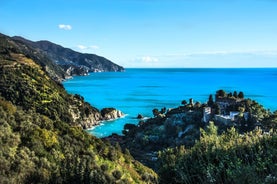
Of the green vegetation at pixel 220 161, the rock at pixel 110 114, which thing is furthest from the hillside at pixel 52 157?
the rock at pixel 110 114

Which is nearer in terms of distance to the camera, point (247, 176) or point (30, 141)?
point (247, 176)

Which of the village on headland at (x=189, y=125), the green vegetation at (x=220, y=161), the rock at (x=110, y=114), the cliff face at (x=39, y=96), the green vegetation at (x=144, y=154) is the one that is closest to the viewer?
the green vegetation at (x=144, y=154)

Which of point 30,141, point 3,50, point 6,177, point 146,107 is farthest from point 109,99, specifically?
point 6,177

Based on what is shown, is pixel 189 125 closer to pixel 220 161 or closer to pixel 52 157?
pixel 220 161

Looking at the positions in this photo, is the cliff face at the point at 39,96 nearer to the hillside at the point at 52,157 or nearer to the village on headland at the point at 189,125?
the village on headland at the point at 189,125

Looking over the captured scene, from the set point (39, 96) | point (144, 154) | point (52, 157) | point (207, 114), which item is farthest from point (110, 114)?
point (52, 157)

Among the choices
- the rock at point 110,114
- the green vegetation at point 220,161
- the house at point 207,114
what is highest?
the green vegetation at point 220,161

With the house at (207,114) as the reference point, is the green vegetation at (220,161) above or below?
above

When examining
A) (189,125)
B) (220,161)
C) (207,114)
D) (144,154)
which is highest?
(220,161)

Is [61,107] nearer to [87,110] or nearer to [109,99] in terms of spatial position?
[87,110]

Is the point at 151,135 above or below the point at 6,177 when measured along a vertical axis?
below

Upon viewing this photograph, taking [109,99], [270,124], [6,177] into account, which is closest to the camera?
[6,177]
